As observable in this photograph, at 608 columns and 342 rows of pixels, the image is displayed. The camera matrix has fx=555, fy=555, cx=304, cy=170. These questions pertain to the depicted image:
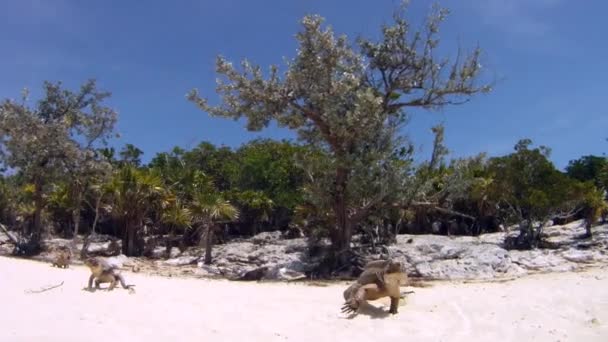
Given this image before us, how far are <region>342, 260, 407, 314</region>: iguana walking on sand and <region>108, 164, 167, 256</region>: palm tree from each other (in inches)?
807

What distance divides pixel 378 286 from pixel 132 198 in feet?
70.5

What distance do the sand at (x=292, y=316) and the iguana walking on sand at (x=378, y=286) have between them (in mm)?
173

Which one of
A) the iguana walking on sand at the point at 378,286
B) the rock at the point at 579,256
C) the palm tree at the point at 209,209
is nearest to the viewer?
the iguana walking on sand at the point at 378,286

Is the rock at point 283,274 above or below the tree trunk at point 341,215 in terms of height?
below

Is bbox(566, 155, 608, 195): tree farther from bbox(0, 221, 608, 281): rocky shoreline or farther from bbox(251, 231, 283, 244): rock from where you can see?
bbox(251, 231, 283, 244): rock

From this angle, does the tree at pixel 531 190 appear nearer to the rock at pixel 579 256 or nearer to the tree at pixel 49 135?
the rock at pixel 579 256

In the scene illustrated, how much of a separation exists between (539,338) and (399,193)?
1281 centimetres

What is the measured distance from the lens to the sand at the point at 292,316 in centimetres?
634

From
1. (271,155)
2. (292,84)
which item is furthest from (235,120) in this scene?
(271,155)

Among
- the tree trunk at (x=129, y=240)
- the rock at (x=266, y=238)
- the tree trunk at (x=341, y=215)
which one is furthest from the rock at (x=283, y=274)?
the tree trunk at (x=129, y=240)

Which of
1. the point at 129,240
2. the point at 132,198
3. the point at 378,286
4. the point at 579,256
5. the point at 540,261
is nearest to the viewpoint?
the point at 378,286

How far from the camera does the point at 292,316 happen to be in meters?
7.70

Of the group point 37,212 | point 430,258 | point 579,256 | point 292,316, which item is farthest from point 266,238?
point 292,316

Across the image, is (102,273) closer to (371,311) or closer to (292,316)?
(292,316)
